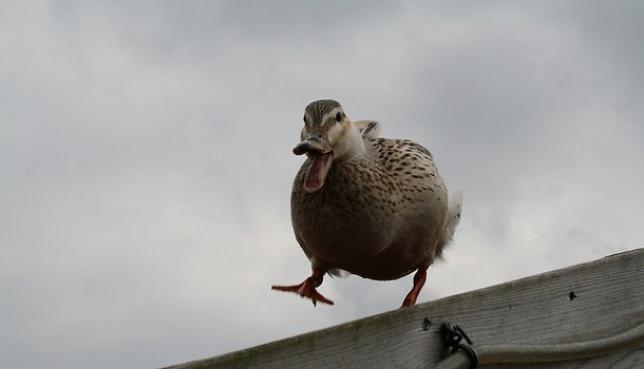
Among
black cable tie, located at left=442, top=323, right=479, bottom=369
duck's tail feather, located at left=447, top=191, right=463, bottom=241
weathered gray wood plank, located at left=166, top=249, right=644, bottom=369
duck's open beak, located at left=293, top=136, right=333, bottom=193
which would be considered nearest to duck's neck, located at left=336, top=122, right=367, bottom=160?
duck's open beak, located at left=293, top=136, right=333, bottom=193

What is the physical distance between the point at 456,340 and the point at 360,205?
4.10 feet

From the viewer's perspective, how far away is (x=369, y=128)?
4176 millimetres

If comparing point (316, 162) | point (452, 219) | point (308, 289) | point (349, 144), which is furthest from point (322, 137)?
point (452, 219)

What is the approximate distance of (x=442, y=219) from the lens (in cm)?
361

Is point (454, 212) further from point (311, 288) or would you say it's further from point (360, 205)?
point (360, 205)

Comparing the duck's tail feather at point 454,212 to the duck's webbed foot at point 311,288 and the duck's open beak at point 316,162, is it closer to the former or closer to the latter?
the duck's webbed foot at point 311,288

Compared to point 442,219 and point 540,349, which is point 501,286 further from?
point 442,219

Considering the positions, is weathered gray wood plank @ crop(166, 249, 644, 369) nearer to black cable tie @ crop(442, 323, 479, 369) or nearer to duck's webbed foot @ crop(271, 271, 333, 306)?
black cable tie @ crop(442, 323, 479, 369)

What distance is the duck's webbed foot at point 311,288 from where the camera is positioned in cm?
372

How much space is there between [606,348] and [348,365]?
34.9 inches

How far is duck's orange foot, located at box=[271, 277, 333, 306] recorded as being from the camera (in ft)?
12.2

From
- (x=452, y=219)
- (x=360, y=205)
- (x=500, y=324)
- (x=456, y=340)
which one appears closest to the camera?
(x=456, y=340)

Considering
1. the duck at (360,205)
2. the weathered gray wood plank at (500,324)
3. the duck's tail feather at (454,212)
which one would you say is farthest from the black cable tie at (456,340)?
the duck's tail feather at (454,212)

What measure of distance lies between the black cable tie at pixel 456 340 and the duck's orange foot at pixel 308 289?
1770mm
